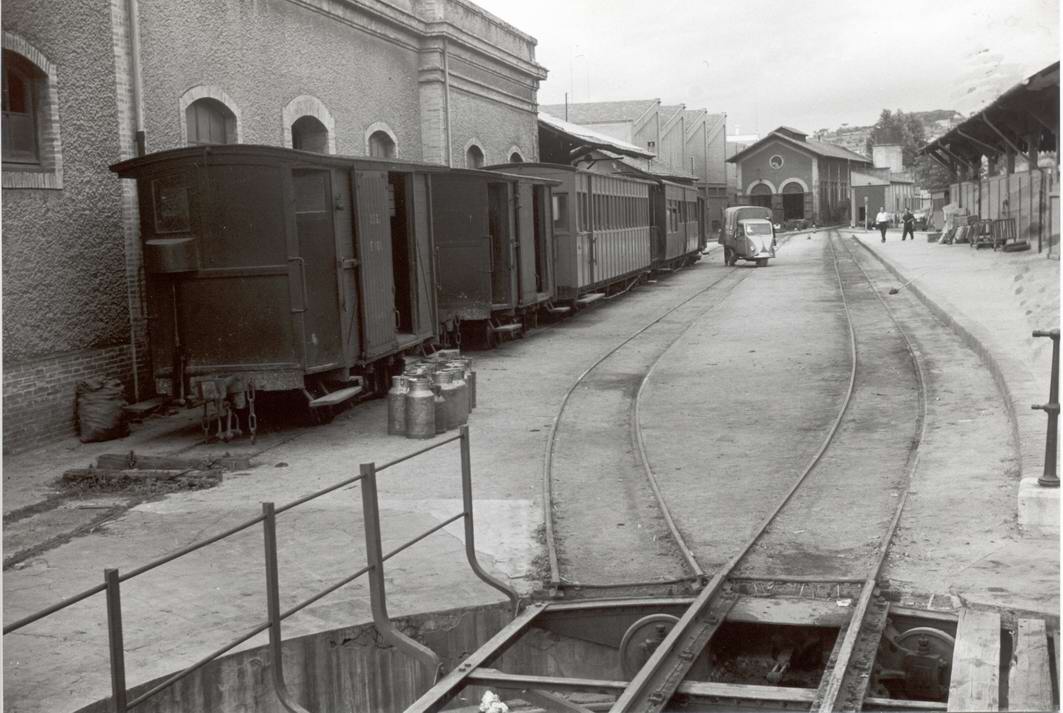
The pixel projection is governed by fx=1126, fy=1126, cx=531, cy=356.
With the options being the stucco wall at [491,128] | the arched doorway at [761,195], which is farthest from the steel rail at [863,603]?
the arched doorway at [761,195]

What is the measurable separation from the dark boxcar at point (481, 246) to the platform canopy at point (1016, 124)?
7.00m

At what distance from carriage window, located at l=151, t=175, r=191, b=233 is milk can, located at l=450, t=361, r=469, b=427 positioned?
2.95m

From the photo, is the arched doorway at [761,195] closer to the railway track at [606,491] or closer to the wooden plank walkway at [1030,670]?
the railway track at [606,491]

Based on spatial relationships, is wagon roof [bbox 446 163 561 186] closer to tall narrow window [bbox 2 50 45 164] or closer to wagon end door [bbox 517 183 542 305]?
wagon end door [bbox 517 183 542 305]

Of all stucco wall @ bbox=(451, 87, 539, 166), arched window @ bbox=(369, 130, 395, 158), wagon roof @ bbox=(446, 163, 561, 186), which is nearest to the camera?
wagon roof @ bbox=(446, 163, 561, 186)

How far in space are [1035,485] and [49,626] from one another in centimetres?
579

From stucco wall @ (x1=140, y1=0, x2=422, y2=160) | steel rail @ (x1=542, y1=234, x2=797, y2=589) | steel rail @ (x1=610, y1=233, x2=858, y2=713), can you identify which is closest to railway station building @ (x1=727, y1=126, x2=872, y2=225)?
stucco wall @ (x1=140, y1=0, x2=422, y2=160)

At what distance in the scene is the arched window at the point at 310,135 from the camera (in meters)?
17.4

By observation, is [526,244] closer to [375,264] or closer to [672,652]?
[375,264]

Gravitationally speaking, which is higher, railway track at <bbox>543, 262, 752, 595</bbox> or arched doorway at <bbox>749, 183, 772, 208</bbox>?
arched doorway at <bbox>749, 183, 772, 208</bbox>

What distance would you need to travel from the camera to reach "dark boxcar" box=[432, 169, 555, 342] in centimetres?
1631

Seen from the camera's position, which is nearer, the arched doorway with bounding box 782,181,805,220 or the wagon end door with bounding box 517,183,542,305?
the wagon end door with bounding box 517,183,542,305

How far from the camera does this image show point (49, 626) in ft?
19.7

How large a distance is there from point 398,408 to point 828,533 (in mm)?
4950
